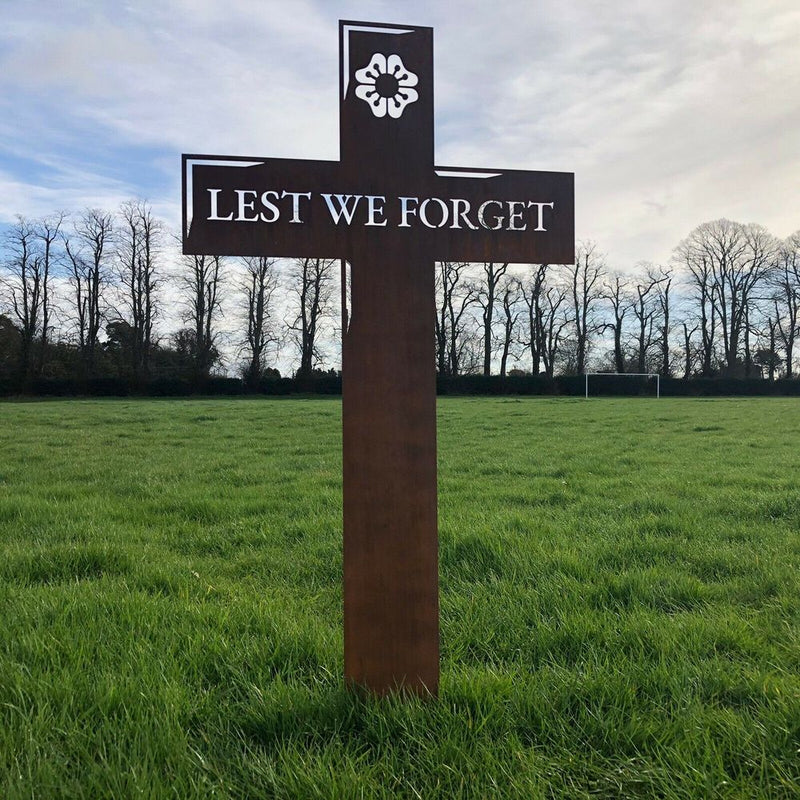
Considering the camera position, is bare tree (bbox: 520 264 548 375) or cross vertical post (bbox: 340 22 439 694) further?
bare tree (bbox: 520 264 548 375)

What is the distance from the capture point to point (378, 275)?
2504 mm

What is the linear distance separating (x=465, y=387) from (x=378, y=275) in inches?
1646

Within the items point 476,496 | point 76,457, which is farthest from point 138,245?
point 476,496

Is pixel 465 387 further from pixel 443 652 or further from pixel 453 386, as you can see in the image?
pixel 443 652

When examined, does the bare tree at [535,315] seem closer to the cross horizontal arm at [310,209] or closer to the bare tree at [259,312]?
the bare tree at [259,312]

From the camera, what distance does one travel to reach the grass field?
2141 millimetres

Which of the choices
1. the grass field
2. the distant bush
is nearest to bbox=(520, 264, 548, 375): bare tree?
the distant bush

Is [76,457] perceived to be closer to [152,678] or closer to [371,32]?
[152,678]

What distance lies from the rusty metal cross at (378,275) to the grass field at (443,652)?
34 cm

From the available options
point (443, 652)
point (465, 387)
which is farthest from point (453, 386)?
point (443, 652)

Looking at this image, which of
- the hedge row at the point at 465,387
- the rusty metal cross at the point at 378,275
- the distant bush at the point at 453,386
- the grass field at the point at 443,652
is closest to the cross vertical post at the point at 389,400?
the rusty metal cross at the point at 378,275

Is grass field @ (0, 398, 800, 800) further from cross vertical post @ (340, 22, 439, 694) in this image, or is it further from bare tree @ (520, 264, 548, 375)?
bare tree @ (520, 264, 548, 375)

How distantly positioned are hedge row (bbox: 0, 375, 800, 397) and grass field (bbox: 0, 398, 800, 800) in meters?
34.8

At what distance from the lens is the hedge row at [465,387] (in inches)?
1555
